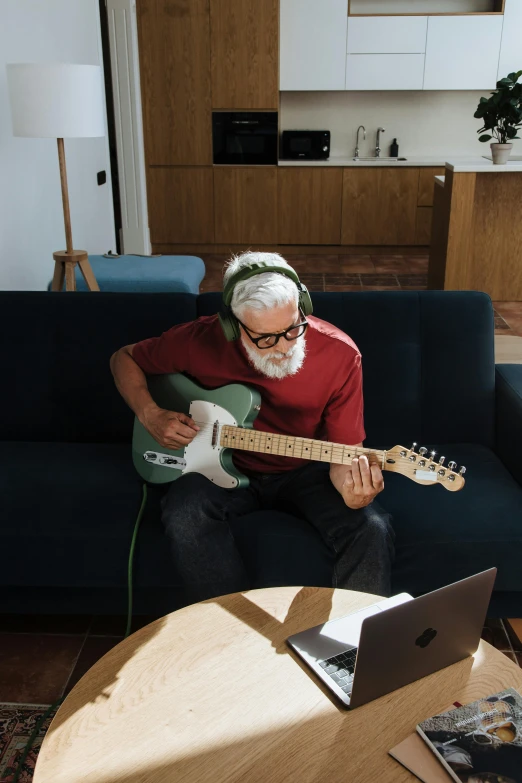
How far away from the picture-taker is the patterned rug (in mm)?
1594

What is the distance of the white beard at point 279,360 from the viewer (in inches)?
69.7

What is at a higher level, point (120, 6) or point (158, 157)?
point (120, 6)

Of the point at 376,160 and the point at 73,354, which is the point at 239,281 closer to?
the point at 73,354

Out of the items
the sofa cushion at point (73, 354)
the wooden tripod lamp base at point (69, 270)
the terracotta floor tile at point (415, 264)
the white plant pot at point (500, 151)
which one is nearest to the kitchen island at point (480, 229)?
the white plant pot at point (500, 151)

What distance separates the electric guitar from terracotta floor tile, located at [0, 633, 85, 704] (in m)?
0.51

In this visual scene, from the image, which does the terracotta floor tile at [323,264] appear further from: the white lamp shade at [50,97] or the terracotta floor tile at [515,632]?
the terracotta floor tile at [515,632]

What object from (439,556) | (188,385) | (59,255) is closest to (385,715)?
(439,556)

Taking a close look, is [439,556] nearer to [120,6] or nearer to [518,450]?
[518,450]

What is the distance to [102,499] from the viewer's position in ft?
6.39

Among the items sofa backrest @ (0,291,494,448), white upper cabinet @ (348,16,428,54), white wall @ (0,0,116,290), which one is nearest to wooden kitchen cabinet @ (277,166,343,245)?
white upper cabinet @ (348,16,428,54)

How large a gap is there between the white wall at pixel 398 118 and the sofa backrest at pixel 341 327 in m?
4.96

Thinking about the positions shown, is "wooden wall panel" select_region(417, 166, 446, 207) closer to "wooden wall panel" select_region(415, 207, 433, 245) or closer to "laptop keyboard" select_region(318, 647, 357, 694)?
"wooden wall panel" select_region(415, 207, 433, 245)

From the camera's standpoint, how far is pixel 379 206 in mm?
6547

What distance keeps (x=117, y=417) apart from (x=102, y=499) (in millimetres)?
411
